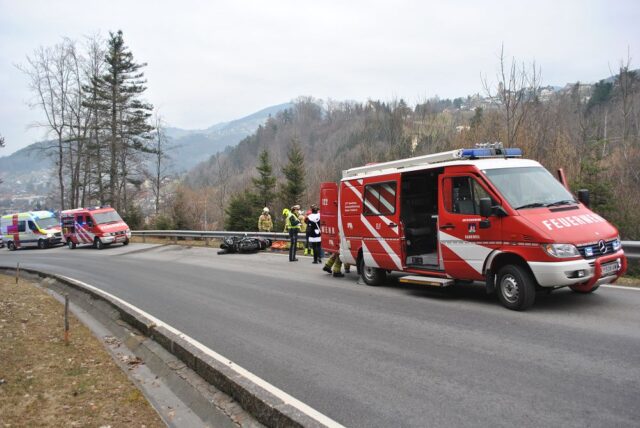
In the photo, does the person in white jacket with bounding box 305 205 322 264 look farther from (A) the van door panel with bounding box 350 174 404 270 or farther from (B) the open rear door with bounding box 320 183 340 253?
(A) the van door panel with bounding box 350 174 404 270

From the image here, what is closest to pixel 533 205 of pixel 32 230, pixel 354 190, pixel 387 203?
pixel 387 203

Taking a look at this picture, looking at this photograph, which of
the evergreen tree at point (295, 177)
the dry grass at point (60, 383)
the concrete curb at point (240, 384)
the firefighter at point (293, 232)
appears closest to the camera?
Result: the concrete curb at point (240, 384)

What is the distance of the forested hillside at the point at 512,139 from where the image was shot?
1923cm

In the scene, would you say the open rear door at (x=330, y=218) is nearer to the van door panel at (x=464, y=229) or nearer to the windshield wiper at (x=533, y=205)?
the van door panel at (x=464, y=229)

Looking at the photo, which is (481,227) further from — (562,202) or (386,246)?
(386,246)

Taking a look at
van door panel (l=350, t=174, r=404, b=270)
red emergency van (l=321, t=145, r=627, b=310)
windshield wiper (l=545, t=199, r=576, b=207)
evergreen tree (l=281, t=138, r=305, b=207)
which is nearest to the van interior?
red emergency van (l=321, t=145, r=627, b=310)

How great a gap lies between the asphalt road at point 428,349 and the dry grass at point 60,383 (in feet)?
4.33

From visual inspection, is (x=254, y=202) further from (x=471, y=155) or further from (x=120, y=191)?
(x=471, y=155)

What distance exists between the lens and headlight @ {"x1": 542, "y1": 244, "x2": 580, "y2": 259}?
6.70 meters

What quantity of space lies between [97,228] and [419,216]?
78.1 feet

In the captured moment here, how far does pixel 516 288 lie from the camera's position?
7.15 meters

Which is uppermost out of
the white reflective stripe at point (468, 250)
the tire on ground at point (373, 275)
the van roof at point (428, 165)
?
the van roof at point (428, 165)

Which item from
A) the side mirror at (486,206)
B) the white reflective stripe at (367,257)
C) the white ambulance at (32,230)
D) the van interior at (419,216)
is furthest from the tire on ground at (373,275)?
the white ambulance at (32,230)

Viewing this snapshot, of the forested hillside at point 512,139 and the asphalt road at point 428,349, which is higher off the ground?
the forested hillside at point 512,139
